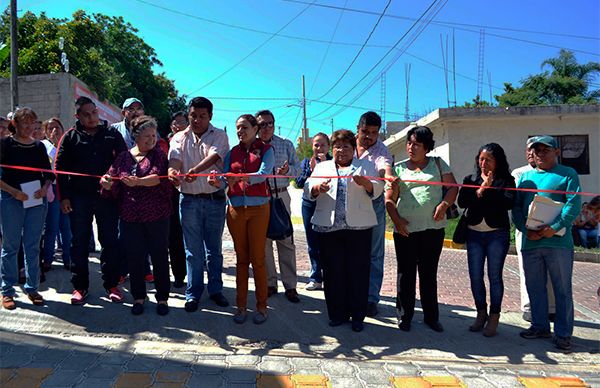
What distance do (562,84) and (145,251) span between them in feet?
89.5

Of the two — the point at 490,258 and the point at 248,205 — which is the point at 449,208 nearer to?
the point at 490,258

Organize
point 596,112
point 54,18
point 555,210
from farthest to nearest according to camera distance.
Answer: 1. point 54,18
2. point 596,112
3. point 555,210

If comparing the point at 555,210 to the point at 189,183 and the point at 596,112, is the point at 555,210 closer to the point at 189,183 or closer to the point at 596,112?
the point at 189,183

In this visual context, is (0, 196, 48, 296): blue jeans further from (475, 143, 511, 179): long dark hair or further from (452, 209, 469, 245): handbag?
(475, 143, 511, 179): long dark hair

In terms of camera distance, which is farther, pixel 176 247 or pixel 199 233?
pixel 176 247

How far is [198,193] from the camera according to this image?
14.3 feet

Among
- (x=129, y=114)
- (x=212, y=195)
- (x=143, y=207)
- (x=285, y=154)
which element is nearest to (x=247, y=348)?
(x=212, y=195)

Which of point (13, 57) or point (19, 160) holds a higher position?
point (13, 57)

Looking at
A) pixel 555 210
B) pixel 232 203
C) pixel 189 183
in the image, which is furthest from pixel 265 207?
pixel 555 210

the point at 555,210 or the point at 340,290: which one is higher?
the point at 555,210

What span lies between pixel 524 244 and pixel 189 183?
3.29 m

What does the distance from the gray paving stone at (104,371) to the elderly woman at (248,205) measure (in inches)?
47.2

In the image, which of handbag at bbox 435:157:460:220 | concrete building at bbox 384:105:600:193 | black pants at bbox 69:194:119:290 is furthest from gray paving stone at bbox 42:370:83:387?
concrete building at bbox 384:105:600:193

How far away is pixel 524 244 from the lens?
417 centimetres
